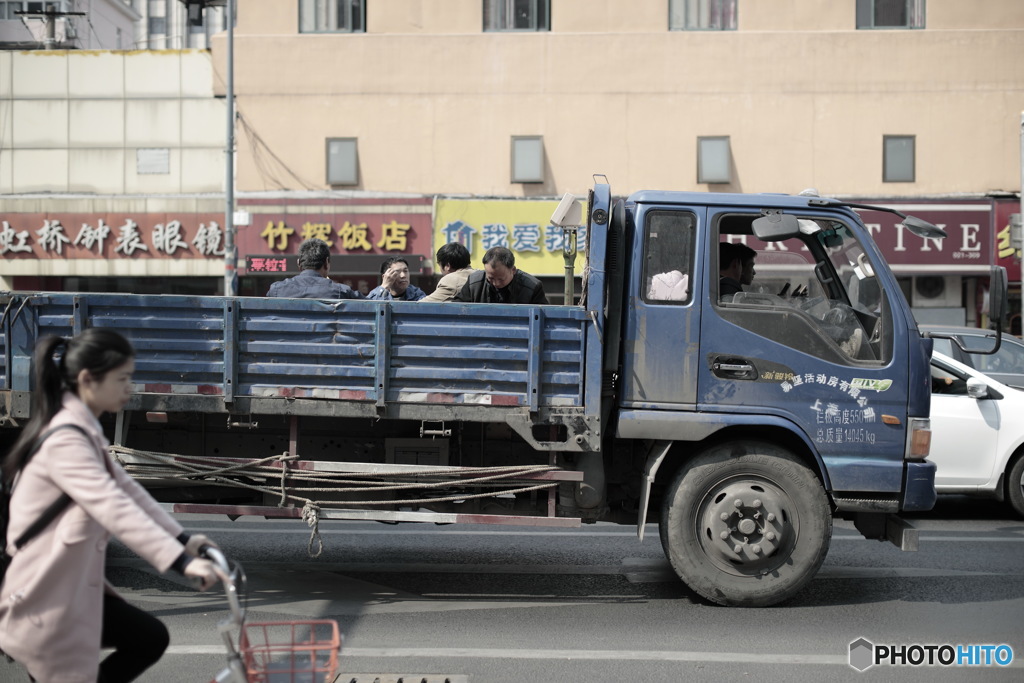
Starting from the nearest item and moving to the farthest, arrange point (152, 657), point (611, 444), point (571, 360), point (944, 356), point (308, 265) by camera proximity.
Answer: point (152, 657) < point (571, 360) < point (611, 444) < point (308, 265) < point (944, 356)

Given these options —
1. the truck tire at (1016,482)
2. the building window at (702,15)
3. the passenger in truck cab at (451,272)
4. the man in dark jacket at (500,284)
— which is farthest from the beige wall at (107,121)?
the truck tire at (1016,482)

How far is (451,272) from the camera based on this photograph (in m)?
7.63

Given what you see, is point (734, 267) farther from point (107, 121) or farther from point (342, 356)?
point (107, 121)

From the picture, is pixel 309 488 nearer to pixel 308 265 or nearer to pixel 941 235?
pixel 308 265

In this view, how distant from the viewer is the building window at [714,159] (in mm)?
20844

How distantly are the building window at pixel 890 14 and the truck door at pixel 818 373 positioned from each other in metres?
17.2

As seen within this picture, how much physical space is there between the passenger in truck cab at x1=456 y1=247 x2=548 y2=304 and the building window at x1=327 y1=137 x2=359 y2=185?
1473 cm

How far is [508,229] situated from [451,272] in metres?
13.5

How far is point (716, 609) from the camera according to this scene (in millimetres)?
6117

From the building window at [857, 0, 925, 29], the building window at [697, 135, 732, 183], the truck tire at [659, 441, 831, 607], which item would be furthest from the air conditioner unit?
the truck tire at [659, 441, 831, 607]

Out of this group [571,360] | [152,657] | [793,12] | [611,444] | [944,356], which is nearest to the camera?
[152,657]

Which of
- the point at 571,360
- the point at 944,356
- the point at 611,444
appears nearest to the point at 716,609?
the point at 611,444

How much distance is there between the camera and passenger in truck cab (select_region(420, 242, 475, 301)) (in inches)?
285

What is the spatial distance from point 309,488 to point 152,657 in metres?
2.77
